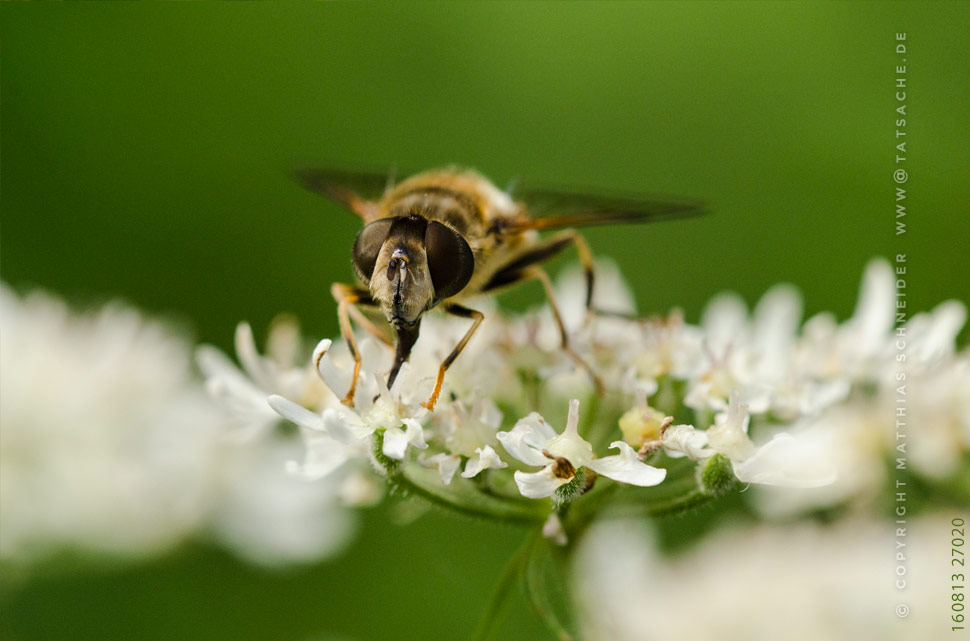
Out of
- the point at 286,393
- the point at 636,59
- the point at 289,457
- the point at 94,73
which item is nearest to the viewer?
the point at 286,393

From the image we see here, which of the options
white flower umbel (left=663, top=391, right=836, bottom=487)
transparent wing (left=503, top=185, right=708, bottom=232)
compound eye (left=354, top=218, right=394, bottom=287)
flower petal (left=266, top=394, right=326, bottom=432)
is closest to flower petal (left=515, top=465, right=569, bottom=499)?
white flower umbel (left=663, top=391, right=836, bottom=487)

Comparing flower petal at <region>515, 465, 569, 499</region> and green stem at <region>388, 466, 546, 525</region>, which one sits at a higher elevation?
flower petal at <region>515, 465, 569, 499</region>

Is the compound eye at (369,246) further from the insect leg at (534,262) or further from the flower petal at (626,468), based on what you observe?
the flower petal at (626,468)

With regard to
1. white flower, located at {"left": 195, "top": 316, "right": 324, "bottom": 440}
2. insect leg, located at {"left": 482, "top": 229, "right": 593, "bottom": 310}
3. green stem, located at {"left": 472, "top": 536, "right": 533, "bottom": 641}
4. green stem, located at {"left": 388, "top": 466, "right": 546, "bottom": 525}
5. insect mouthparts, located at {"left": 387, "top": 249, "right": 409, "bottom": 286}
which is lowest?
green stem, located at {"left": 472, "top": 536, "right": 533, "bottom": 641}

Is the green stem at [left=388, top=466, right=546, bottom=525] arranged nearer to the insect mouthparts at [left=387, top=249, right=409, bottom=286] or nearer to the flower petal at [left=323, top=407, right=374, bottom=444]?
the flower petal at [left=323, top=407, right=374, bottom=444]

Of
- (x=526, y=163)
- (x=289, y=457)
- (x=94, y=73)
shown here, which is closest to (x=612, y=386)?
(x=289, y=457)

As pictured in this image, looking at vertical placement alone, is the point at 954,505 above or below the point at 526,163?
below

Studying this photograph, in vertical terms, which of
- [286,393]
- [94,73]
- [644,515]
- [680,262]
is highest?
[94,73]

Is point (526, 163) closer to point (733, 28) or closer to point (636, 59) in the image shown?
point (636, 59)

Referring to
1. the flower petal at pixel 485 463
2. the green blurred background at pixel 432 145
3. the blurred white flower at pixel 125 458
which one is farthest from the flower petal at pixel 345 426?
the green blurred background at pixel 432 145
